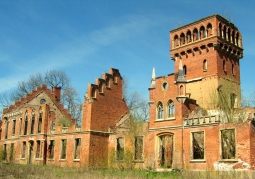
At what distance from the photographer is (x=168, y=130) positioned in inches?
941

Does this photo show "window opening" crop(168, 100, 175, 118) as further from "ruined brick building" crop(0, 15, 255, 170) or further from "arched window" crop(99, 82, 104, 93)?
"arched window" crop(99, 82, 104, 93)

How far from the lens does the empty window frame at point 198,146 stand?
73.1 ft

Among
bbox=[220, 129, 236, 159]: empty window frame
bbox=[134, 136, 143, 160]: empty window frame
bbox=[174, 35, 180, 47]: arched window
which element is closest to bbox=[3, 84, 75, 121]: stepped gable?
bbox=[174, 35, 180, 47]: arched window

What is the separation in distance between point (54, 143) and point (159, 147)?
11.6m

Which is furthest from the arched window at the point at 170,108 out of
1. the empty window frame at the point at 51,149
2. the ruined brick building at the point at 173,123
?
the empty window frame at the point at 51,149

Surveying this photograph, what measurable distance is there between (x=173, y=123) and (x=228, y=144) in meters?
4.44

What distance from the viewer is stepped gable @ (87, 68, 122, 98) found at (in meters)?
28.3

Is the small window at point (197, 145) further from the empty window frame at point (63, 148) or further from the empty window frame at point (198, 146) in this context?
the empty window frame at point (63, 148)

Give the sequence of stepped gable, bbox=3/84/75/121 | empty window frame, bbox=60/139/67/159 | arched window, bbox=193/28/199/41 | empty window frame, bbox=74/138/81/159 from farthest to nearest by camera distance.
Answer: stepped gable, bbox=3/84/75/121, arched window, bbox=193/28/199/41, empty window frame, bbox=60/139/67/159, empty window frame, bbox=74/138/81/159

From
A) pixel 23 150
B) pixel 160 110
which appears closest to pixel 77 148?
pixel 160 110

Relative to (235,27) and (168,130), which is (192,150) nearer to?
(168,130)

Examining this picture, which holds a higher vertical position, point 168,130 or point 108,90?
point 108,90

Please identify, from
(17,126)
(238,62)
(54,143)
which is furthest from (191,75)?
(17,126)

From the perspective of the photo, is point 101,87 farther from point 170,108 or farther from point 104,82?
point 170,108
